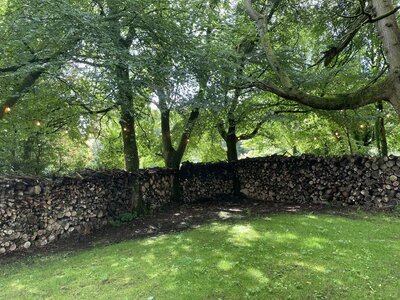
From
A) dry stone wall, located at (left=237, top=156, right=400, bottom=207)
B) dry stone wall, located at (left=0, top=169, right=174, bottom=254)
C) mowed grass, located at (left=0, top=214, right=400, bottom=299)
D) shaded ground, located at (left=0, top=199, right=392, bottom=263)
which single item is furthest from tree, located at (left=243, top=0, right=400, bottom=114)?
dry stone wall, located at (left=0, top=169, right=174, bottom=254)

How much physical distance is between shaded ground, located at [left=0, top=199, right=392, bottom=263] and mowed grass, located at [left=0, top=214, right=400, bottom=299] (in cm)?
47

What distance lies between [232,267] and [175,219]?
12.3 feet

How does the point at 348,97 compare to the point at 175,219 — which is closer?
the point at 348,97

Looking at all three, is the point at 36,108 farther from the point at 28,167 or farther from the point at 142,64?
the point at 142,64

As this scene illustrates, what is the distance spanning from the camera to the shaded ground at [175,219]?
5.66 metres

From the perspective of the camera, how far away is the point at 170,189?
970 cm

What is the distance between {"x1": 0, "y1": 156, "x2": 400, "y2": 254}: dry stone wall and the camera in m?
5.42

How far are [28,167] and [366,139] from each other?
13526 millimetres

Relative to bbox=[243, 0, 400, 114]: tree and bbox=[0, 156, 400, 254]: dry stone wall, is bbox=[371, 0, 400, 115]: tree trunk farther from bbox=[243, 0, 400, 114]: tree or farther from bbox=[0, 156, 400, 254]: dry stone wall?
bbox=[0, 156, 400, 254]: dry stone wall

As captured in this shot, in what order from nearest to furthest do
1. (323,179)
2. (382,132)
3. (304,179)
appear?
(323,179) → (304,179) → (382,132)

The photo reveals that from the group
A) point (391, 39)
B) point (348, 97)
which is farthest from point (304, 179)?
point (391, 39)

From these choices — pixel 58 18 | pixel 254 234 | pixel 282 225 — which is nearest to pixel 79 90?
pixel 58 18

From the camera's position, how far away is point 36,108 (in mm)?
6883

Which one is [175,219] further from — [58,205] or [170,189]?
[58,205]
